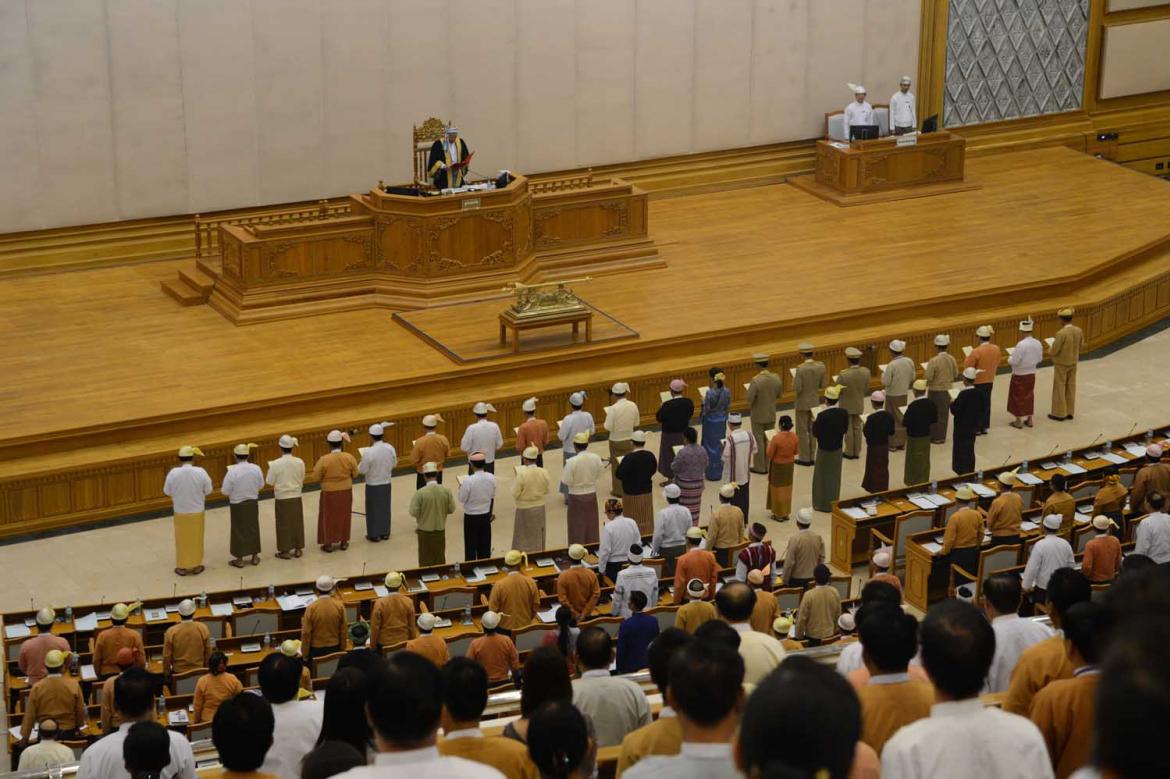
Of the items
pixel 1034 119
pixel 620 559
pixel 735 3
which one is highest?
pixel 735 3

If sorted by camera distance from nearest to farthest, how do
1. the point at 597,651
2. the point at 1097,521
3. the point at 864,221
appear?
the point at 597,651, the point at 1097,521, the point at 864,221

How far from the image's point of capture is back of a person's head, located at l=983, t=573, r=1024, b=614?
7.63 m

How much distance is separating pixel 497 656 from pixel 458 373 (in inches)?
256

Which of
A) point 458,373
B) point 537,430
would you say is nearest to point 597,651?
point 537,430

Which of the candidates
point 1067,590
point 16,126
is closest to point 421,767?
point 1067,590

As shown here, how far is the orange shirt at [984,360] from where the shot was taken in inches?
631

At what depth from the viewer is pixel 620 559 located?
1228 cm

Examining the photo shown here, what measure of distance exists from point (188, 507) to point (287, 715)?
687 centimetres

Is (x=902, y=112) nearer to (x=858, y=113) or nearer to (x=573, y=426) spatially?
(x=858, y=113)

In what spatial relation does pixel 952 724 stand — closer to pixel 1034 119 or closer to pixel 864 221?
pixel 864 221

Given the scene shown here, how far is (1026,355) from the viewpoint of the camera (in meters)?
16.3

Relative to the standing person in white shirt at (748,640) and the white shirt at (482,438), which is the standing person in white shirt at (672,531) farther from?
the standing person in white shirt at (748,640)

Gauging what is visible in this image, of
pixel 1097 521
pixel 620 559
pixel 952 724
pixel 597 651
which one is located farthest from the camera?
pixel 620 559

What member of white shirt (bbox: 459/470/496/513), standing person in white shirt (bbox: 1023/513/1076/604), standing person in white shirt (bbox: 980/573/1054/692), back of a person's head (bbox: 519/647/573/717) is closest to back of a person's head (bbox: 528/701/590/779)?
back of a person's head (bbox: 519/647/573/717)
